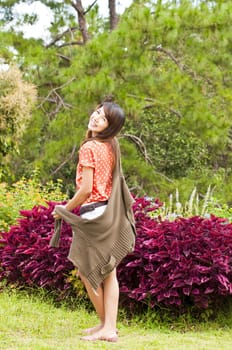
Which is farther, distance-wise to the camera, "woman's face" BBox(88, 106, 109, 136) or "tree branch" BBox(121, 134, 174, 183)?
"tree branch" BBox(121, 134, 174, 183)

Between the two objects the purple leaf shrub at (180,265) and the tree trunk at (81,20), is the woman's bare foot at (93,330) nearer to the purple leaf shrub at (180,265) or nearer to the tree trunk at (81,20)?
the purple leaf shrub at (180,265)

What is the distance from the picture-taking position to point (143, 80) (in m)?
12.9

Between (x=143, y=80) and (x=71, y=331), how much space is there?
8.39 metres

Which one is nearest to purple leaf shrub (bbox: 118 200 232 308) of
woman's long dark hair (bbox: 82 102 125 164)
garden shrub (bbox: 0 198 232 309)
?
garden shrub (bbox: 0 198 232 309)

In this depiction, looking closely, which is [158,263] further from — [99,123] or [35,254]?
[99,123]

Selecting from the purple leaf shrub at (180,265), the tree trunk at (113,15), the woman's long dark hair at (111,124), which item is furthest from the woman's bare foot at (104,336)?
the tree trunk at (113,15)

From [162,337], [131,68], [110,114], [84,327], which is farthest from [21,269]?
[131,68]

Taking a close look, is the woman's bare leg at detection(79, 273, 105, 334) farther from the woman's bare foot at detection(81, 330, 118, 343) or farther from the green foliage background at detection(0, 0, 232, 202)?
the green foliage background at detection(0, 0, 232, 202)

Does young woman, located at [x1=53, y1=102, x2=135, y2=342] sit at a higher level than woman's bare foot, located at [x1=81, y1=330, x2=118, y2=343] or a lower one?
higher

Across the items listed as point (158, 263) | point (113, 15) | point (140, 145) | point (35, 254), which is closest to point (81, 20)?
point (113, 15)

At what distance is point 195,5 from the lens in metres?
12.8

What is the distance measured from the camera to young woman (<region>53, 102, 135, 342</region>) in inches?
183

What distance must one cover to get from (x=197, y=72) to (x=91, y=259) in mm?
9242

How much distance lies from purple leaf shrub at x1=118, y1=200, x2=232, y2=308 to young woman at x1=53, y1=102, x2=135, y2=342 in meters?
0.81
